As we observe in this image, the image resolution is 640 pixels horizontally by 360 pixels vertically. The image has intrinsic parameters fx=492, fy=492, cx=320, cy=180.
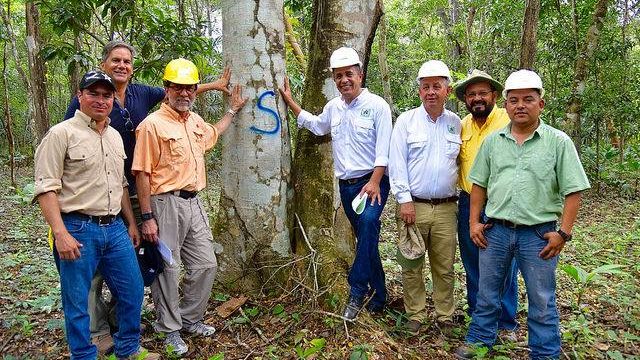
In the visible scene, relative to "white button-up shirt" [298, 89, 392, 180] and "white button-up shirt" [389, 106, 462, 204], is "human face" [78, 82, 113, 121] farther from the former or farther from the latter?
"white button-up shirt" [389, 106, 462, 204]

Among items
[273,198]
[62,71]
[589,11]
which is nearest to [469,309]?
[273,198]

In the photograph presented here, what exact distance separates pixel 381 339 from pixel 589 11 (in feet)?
34.4

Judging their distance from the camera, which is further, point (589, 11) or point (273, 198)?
point (589, 11)

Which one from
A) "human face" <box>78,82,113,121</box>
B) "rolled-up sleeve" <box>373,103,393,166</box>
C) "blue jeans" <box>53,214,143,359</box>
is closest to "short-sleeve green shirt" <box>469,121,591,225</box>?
"rolled-up sleeve" <box>373,103,393,166</box>

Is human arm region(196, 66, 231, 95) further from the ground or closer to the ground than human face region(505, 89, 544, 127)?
further from the ground

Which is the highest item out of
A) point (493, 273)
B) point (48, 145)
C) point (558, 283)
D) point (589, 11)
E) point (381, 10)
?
point (589, 11)

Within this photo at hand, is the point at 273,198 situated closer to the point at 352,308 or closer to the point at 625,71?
the point at 352,308

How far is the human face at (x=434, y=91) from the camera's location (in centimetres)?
376

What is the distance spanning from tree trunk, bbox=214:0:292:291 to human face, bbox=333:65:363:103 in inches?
24.7

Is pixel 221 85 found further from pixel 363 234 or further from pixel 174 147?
pixel 363 234

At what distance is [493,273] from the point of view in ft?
11.5

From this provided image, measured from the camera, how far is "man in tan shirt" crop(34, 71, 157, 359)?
297 cm

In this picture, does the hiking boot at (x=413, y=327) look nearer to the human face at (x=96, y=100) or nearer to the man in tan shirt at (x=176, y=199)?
the man in tan shirt at (x=176, y=199)

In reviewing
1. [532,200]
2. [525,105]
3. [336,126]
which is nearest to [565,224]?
[532,200]
